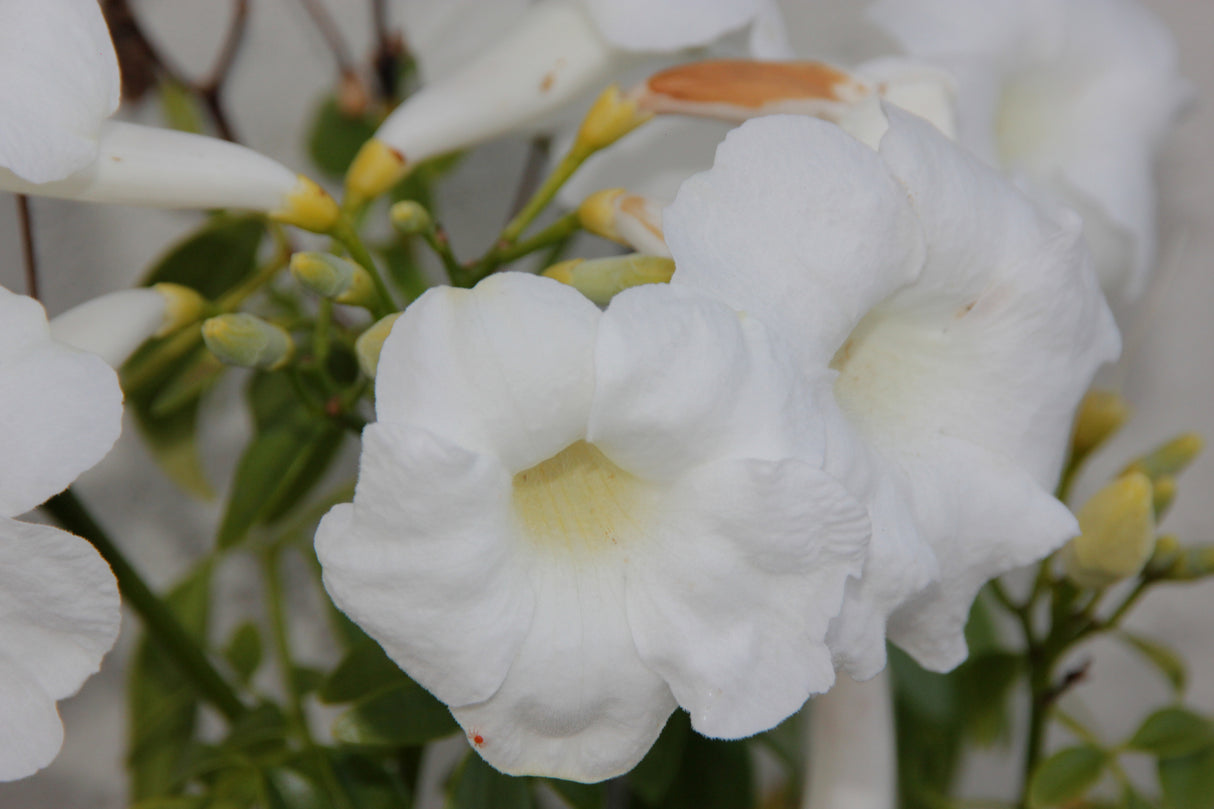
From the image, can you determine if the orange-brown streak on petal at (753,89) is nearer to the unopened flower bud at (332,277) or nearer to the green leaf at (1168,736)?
the unopened flower bud at (332,277)

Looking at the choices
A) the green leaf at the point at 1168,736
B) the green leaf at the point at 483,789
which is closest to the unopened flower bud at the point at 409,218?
the green leaf at the point at 483,789

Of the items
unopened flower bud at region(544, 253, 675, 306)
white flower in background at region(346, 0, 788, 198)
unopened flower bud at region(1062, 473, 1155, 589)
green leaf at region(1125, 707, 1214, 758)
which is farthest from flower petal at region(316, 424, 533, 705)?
green leaf at region(1125, 707, 1214, 758)

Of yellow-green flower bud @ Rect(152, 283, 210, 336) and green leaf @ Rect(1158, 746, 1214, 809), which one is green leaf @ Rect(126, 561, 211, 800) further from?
green leaf @ Rect(1158, 746, 1214, 809)

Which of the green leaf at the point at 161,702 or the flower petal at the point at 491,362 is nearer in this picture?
the flower petal at the point at 491,362

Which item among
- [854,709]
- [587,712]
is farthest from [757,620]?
[854,709]

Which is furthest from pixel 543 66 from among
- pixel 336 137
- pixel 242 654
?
pixel 242 654

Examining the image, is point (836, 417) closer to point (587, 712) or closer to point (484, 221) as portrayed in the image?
point (587, 712)
